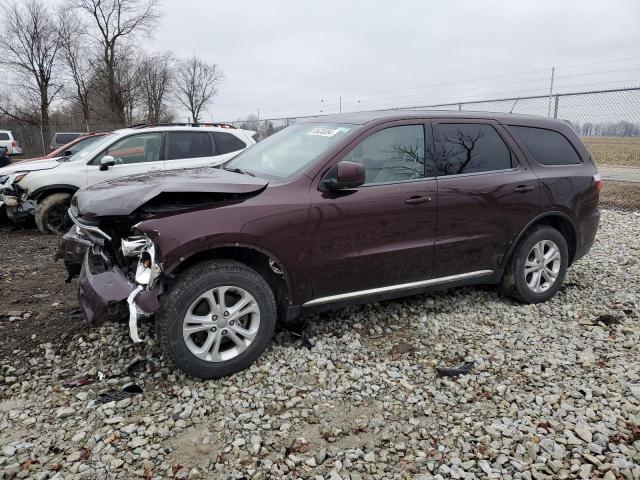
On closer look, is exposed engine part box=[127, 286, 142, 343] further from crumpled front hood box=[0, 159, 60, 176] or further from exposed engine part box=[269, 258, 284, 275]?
crumpled front hood box=[0, 159, 60, 176]

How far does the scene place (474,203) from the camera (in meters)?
4.01

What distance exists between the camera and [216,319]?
313cm

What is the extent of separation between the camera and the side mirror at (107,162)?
7285mm

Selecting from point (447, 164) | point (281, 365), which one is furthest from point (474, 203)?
point (281, 365)

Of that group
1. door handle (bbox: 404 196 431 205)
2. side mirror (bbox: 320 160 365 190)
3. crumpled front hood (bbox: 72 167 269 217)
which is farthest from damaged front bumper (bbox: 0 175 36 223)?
door handle (bbox: 404 196 431 205)

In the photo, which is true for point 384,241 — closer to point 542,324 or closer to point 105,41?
point 542,324

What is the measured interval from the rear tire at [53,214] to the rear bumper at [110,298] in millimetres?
4871

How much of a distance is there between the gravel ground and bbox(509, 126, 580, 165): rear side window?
1.51m

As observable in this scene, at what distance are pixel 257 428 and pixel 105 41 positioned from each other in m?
38.0

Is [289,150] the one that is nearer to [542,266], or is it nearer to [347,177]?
[347,177]

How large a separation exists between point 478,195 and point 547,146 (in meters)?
1.14

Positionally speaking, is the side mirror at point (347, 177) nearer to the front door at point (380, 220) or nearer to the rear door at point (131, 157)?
the front door at point (380, 220)

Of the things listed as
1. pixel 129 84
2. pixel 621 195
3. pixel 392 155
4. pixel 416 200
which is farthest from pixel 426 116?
pixel 129 84

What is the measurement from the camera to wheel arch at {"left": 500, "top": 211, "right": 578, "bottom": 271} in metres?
4.36
